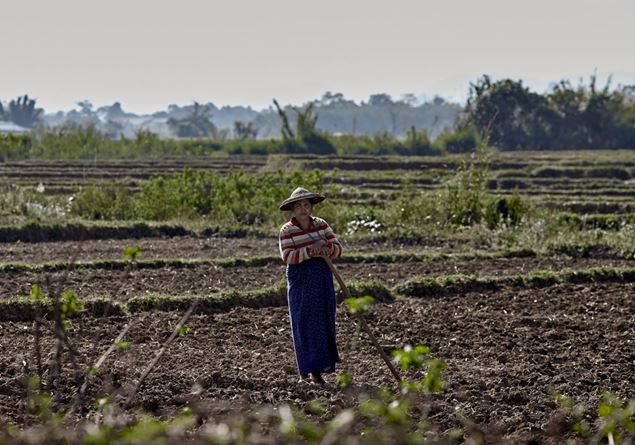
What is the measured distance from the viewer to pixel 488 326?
938 centimetres

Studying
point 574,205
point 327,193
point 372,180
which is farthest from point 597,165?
point 327,193

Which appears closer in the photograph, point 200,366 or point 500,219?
point 200,366

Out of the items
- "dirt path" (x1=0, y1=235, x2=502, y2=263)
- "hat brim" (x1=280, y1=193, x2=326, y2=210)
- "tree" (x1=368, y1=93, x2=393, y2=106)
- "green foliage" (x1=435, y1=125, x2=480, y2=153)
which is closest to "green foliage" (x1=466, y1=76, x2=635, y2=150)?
"green foliage" (x1=435, y1=125, x2=480, y2=153)

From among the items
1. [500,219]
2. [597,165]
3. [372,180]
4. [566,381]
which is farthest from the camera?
[597,165]

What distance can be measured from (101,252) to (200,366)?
264 inches

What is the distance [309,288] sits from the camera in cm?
743

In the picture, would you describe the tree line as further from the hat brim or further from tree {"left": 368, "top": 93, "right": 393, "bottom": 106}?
tree {"left": 368, "top": 93, "right": 393, "bottom": 106}

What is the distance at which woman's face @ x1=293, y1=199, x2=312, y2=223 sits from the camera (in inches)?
289

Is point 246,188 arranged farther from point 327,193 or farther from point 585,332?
point 585,332

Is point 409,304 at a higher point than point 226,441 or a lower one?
lower

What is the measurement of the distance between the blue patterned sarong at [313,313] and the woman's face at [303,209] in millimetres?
283

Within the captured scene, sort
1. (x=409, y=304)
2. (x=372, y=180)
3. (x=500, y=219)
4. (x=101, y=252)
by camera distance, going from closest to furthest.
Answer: (x=409, y=304) < (x=101, y=252) < (x=500, y=219) < (x=372, y=180)

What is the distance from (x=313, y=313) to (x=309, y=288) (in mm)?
166

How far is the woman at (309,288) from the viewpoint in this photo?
7359mm
